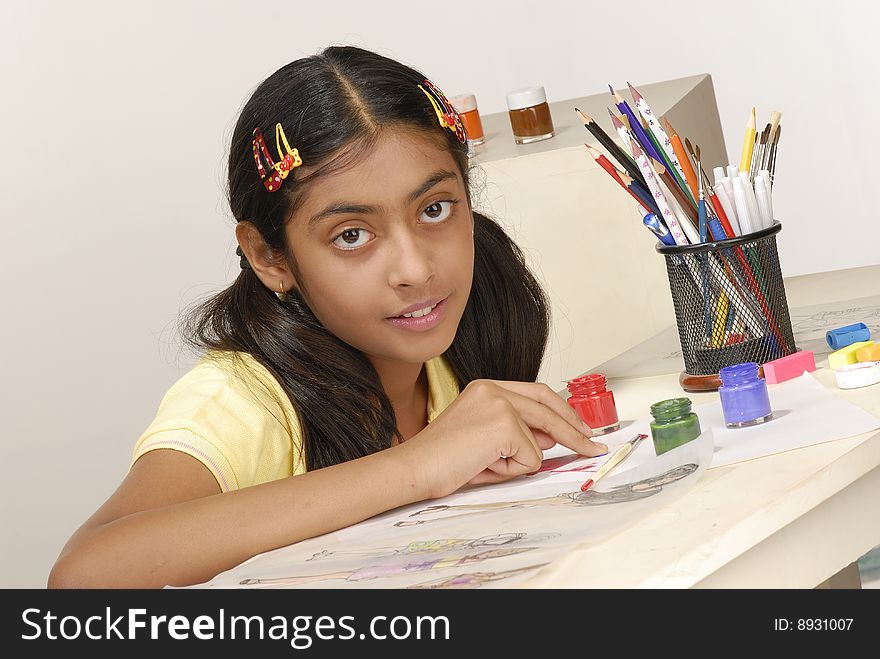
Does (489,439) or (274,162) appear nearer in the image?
(489,439)

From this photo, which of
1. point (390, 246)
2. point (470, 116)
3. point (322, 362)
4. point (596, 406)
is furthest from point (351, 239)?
point (470, 116)

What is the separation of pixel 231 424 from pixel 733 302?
44 cm

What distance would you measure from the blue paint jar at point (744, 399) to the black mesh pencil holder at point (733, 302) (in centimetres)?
14

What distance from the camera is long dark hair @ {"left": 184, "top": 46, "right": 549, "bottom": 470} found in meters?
1.04

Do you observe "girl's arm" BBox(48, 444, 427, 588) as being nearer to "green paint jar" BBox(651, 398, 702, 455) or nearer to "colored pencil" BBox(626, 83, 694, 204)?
"green paint jar" BBox(651, 398, 702, 455)

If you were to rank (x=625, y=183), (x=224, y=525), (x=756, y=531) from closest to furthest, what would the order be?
(x=756, y=531) < (x=224, y=525) < (x=625, y=183)

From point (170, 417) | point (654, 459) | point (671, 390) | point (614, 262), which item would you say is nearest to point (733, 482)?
point (654, 459)

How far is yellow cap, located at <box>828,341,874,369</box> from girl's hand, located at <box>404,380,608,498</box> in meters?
0.23

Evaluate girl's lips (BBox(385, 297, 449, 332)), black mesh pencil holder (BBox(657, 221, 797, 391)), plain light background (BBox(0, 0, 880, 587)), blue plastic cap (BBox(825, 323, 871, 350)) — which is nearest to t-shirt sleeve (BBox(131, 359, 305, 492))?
girl's lips (BBox(385, 297, 449, 332))

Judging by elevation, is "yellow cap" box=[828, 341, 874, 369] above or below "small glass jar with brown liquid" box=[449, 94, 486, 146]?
below

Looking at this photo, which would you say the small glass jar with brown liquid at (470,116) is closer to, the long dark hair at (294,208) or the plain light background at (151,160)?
the long dark hair at (294,208)

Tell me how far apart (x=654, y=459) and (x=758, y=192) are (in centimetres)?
33

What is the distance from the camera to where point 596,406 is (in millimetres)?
997

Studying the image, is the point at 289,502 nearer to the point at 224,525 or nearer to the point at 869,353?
the point at 224,525
